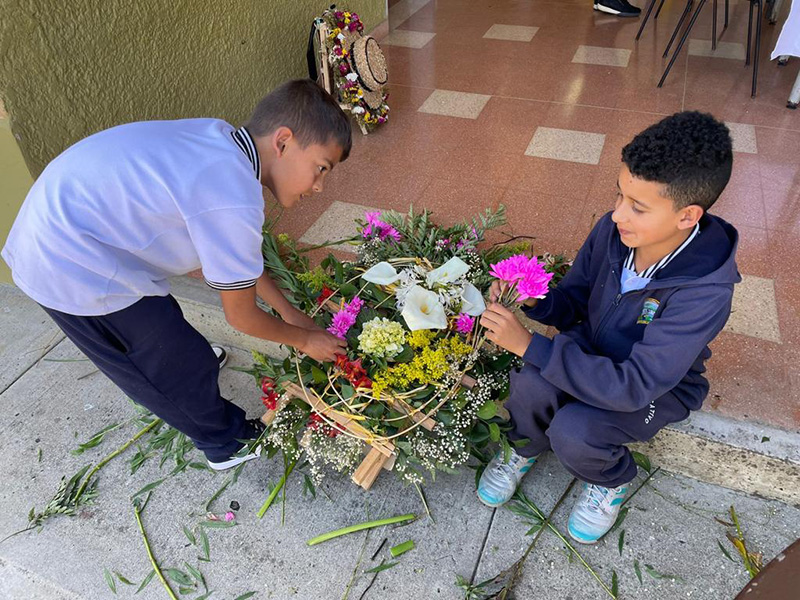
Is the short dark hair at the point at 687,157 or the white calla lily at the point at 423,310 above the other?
the short dark hair at the point at 687,157

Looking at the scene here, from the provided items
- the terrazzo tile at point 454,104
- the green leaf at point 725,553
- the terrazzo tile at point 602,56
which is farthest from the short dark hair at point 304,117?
the terrazzo tile at point 602,56

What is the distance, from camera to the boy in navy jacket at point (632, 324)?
1.35 m

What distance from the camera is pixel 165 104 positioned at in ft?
9.52

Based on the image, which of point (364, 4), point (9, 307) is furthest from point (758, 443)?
point (364, 4)

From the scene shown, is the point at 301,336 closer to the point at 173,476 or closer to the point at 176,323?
the point at 176,323

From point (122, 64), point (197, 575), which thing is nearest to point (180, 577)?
point (197, 575)

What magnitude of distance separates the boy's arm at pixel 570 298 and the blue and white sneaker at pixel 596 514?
52 cm

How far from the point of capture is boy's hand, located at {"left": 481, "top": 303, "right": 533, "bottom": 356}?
149 centimetres

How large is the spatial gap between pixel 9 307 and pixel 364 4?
3504 mm

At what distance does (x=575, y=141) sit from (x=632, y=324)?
2.26 meters

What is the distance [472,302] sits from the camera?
1723mm

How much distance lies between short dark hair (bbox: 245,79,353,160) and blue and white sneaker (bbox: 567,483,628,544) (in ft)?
4.21

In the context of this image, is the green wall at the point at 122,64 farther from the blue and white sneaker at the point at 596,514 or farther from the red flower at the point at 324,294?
the blue and white sneaker at the point at 596,514

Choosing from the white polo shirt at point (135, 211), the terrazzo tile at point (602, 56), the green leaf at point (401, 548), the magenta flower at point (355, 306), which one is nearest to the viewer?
the white polo shirt at point (135, 211)
